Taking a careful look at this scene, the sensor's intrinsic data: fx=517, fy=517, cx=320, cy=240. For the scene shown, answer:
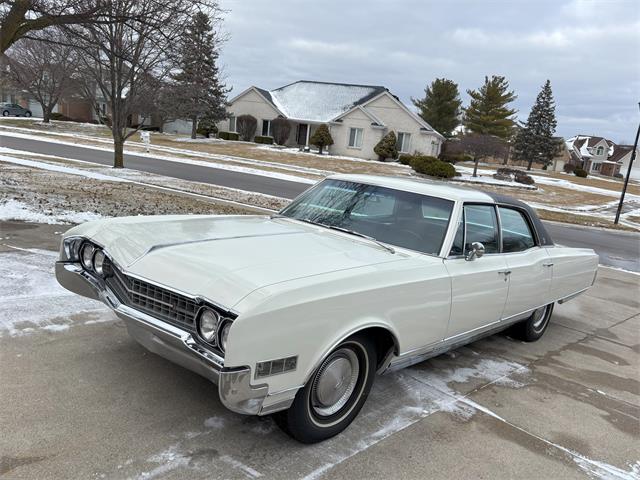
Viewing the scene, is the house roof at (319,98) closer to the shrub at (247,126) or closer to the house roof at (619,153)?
the shrub at (247,126)

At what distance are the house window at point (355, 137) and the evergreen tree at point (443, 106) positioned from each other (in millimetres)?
18035

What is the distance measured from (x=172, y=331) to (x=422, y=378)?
2.20 metres

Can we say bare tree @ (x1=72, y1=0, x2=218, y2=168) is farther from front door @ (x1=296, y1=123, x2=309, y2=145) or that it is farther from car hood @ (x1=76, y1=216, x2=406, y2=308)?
front door @ (x1=296, y1=123, x2=309, y2=145)

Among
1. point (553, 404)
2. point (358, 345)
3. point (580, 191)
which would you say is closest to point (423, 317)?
point (358, 345)

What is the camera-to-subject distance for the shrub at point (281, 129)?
44.4 metres

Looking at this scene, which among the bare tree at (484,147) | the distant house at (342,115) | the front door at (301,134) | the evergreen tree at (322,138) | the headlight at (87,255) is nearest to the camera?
the headlight at (87,255)

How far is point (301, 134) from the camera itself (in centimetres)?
4625

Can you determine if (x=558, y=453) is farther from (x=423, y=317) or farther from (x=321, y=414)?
(x=321, y=414)

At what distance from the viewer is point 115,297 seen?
3270 mm

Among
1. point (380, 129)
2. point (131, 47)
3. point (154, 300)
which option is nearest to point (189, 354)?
point (154, 300)

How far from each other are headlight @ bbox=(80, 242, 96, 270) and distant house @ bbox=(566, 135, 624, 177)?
9059cm

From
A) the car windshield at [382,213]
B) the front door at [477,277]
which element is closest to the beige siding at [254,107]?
the car windshield at [382,213]

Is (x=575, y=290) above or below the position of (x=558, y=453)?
above

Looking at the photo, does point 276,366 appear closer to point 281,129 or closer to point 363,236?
point 363,236
